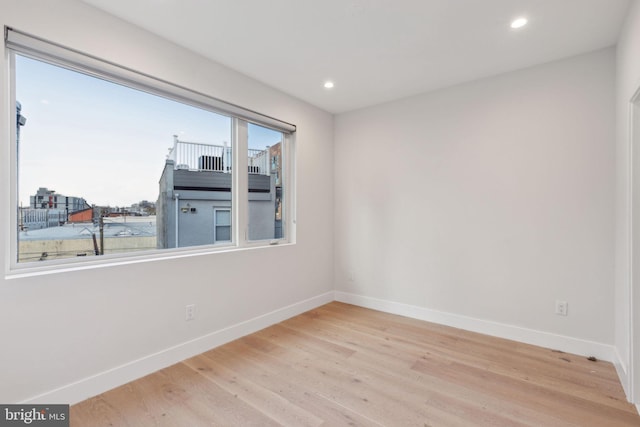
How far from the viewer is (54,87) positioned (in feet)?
6.45

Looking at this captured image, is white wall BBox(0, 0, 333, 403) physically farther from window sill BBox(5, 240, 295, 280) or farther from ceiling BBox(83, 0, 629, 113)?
ceiling BBox(83, 0, 629, 113)

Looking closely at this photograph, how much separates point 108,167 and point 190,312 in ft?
4.31

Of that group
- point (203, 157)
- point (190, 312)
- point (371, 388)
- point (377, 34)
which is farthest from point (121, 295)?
point (377, 34)

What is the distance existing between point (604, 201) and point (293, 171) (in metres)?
2.95

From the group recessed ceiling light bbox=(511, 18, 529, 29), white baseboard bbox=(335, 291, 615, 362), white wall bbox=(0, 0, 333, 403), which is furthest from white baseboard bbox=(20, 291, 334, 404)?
recessed ceiling light bbox=(511, 18, 529, 29)

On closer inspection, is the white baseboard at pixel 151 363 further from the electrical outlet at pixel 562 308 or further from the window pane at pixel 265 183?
the electrical outlet at pixel 562 308

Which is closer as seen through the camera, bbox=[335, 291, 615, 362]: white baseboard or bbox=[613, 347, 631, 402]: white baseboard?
bbox=[613, 347, 631, 402]: white baseboard

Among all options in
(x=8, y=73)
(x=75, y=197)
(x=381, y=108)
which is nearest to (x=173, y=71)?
(x=8, y=73)

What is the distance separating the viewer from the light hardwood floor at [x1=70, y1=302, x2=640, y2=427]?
1.78 m

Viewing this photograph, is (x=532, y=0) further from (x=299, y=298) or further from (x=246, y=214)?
(x=299, y=298)

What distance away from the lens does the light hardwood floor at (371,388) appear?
1.78m

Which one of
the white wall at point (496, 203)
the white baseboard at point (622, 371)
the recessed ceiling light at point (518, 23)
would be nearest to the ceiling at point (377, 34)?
the recessed ceiling light at point (518, 23)

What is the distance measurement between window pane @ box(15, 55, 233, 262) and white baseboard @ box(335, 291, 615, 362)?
223cm

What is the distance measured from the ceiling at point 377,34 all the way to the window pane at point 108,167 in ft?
1.93
